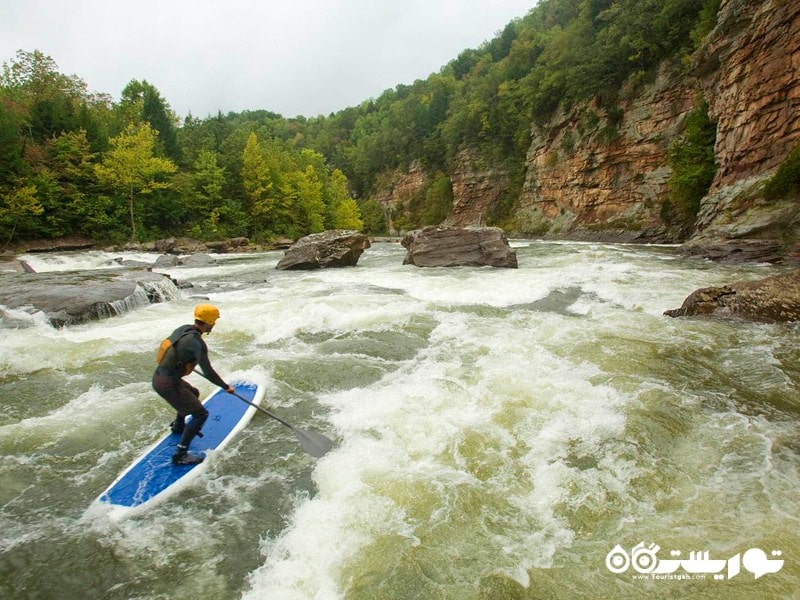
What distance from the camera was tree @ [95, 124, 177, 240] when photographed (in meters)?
29.0

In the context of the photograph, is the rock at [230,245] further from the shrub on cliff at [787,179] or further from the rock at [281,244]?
the shrub on cliff at [787,179]

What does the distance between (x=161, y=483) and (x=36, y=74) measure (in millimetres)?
46504

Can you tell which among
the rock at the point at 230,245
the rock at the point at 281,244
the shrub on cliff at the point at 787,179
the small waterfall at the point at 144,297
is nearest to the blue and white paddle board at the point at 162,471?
the small waterfall at the point at 144,297

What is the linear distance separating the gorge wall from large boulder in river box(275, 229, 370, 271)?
14.6 meters

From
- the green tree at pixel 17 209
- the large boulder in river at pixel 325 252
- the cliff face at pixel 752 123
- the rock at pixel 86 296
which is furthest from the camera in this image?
the green tree at pixel 17 209

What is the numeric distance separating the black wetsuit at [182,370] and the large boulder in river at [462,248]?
13.1 meters

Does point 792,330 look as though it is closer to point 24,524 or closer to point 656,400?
point 656,400

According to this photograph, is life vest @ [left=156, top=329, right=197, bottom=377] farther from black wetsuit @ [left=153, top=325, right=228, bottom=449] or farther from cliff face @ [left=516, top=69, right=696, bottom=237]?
cliff face @ [left=516, top=69, right=696, bottom=237]

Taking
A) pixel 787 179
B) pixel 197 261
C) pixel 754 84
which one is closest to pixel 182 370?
pixel 787 179

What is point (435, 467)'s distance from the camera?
3.99m

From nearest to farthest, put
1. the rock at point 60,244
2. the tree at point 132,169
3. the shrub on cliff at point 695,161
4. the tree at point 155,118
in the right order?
the shrub on cliff at point 695,161 → the rock at point 60,244 → the tree at point 132,169 → the tree at point 155,118

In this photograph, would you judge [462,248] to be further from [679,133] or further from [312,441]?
[679,133]

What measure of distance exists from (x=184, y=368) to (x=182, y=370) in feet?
0.08

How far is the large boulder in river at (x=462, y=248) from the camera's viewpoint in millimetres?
15906
